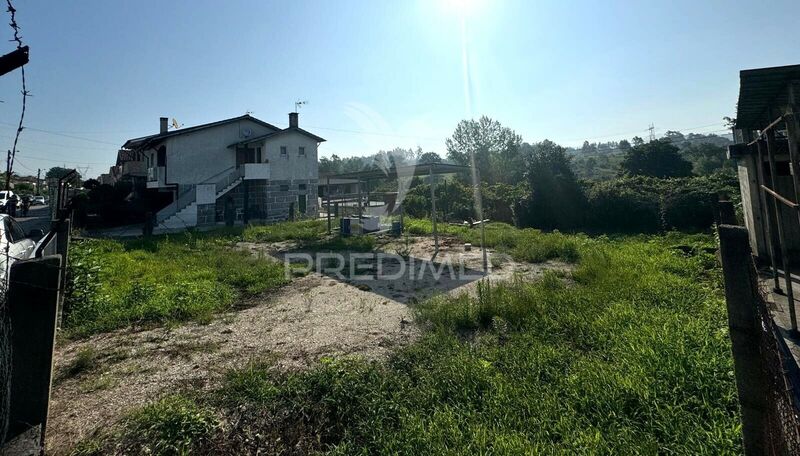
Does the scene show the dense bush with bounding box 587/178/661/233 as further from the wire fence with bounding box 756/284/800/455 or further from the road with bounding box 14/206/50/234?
the road with bounding box 14/206/50/234

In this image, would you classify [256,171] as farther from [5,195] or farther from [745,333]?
[745,333]

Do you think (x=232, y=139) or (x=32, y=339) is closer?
(x=32, y=339)

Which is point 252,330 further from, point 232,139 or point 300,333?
point 232,139

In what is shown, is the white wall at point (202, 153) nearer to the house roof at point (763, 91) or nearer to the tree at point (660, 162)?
the house roof at point (763, 91)

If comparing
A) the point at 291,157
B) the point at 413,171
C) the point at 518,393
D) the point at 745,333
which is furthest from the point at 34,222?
the point at 745,333

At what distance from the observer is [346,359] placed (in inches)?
155

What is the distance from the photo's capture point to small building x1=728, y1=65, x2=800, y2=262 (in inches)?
145

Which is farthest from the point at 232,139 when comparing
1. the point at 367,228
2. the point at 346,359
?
the point at 346,359

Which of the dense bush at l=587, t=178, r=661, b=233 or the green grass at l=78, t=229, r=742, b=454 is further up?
the dense bush at l=587, t=178, r=661, b=233

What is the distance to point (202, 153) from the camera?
2189 cm

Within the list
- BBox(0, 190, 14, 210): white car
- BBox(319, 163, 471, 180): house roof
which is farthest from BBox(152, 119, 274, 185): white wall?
BBox(0, 190, 14, 210): white car

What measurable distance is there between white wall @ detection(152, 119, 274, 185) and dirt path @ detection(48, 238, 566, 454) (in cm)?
1817

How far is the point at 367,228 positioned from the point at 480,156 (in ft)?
130

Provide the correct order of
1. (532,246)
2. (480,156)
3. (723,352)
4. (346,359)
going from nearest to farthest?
(723,352)
(346,359)
(532,246)
(480,156)
